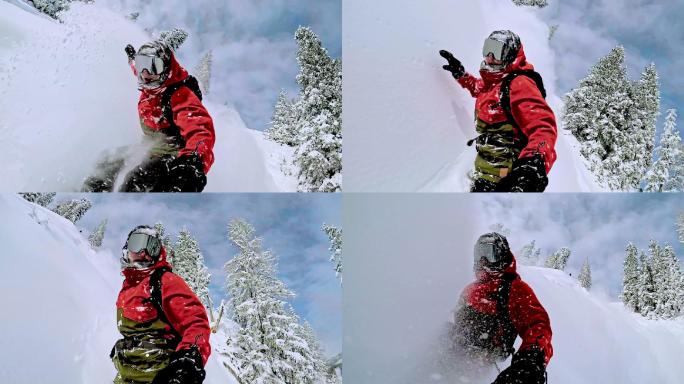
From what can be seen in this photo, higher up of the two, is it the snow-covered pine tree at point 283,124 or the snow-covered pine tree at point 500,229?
the snow-covered pine tree at point 283,124

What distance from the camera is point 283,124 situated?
9.32 feet

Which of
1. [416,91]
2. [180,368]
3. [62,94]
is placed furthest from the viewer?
[416,91]

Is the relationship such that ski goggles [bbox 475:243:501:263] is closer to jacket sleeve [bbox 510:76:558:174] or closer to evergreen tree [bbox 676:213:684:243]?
jacket sleeve [bbox 510:76:558:174]

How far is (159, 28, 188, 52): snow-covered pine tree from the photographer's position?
Result: 2758 mm

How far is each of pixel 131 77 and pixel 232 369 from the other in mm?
1358

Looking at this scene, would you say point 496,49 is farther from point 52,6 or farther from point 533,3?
point 52,6

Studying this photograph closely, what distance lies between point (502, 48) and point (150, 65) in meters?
1.52

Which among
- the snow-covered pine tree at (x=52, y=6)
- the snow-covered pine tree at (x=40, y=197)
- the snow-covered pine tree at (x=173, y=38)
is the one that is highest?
the snow-covered pine tree at (x=52, y=6)

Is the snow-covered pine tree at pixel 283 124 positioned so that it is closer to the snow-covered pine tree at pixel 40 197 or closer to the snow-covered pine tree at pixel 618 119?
the snow-covered pine tree at pixel 40 197

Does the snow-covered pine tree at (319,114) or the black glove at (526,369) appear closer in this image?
the black glove at (526,369)

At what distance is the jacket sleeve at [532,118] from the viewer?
265cm

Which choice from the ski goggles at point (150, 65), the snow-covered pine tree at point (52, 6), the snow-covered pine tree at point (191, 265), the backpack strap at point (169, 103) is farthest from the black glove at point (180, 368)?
the snow-covered pine tree at point (52, 6)

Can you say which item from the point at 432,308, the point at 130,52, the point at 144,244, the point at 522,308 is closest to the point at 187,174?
the point at 144,244

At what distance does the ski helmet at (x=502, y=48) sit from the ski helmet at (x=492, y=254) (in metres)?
0.75
